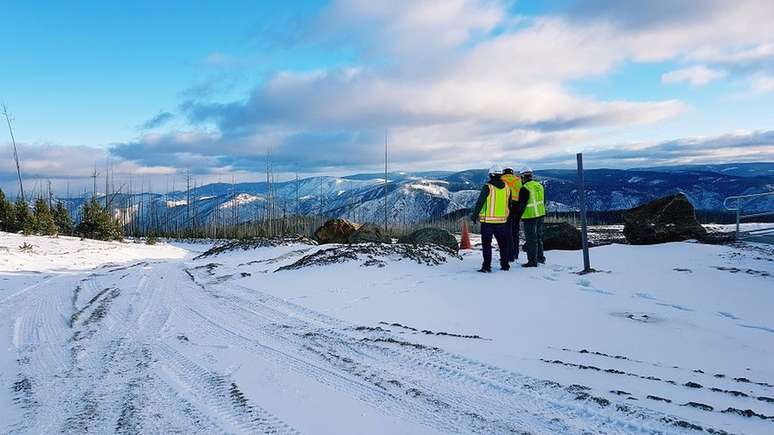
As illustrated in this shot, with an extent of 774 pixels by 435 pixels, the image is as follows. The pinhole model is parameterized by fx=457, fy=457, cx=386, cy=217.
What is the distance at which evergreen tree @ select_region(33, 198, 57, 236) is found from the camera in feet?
121

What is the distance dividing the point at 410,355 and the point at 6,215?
44.8m

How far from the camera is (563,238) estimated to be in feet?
48.9

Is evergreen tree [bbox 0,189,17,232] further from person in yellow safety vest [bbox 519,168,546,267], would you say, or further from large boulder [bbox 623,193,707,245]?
large boulder [bbox 623,193,707,245]

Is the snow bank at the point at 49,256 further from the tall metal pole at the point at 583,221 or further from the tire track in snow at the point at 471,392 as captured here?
the tall metal pole at the point at 583,221

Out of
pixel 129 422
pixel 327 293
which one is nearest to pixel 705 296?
pixel 327 293

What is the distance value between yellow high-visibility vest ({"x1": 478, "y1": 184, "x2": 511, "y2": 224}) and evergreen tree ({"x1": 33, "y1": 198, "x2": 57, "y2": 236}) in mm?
38516

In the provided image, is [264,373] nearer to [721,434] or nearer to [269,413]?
[269,413]

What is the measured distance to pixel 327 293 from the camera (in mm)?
8242

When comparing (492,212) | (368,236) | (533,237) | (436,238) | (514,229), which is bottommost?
(368,236)

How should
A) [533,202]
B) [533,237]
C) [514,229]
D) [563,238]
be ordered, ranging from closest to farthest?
1. [533,237]
2. [533,202]
3. [514,229]
4. [563,238]

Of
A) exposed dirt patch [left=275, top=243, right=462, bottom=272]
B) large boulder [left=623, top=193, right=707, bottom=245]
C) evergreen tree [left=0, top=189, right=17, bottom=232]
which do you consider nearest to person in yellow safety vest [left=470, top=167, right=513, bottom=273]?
exposed dirt patch [left=275, top=243, right=462, bottom=272]

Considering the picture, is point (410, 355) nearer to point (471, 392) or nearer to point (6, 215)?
point (471, 392)

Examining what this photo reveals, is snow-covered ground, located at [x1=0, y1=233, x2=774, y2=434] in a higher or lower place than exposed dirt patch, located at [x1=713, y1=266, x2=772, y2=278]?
lower

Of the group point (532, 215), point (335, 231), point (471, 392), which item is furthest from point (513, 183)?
point (335, 231)
